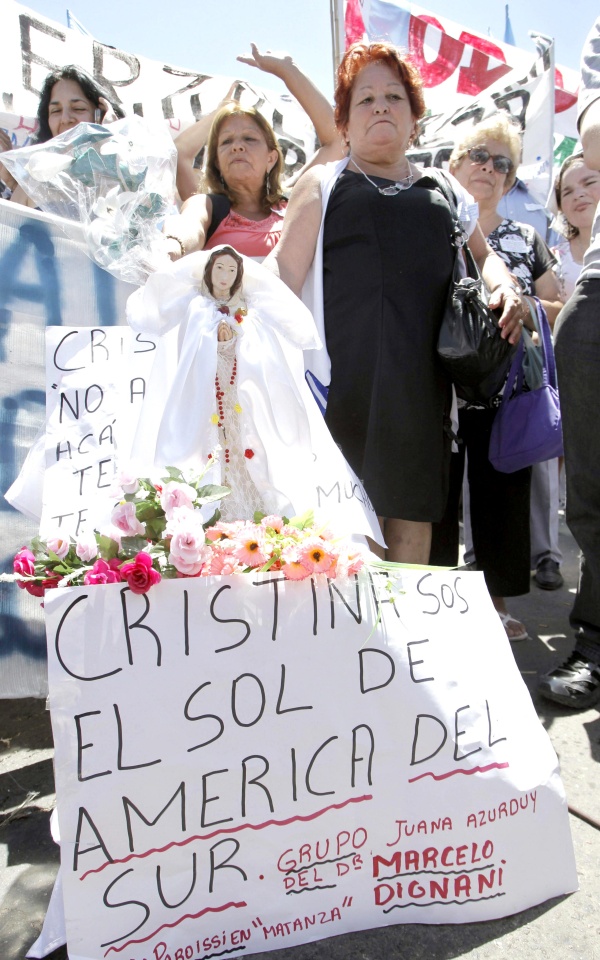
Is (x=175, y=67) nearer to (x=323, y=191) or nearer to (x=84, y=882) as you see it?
(x=323, y=191)

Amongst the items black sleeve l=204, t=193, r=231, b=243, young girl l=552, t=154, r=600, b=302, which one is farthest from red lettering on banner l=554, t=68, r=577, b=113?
black sleeve l=204, t=193, r=231, b=243

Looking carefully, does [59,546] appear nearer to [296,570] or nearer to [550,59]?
[296,570]

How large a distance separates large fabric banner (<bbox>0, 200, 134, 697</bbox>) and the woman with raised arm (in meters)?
0.35

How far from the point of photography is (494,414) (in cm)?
271

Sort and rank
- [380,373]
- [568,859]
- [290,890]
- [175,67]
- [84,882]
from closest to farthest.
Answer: [84,882]
[290,890]
[568,859]
[380,373]
[175,67]

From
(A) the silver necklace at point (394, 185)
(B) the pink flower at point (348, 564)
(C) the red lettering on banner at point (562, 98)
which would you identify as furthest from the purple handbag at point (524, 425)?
(C) the red lettering on banner at point (562, 98)

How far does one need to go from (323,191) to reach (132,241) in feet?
1.87

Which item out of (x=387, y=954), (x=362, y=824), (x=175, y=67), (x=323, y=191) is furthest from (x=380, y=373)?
(x=175, y=67)

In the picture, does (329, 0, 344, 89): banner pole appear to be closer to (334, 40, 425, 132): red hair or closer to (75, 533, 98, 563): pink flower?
(334, 40, 425, 132): red hair

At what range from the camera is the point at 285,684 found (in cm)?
143

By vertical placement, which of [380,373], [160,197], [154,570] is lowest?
[154,570]

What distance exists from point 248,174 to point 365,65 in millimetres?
479

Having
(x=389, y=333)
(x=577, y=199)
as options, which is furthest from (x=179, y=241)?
(x=577, y=199)

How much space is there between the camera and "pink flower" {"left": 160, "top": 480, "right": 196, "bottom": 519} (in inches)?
58.6
